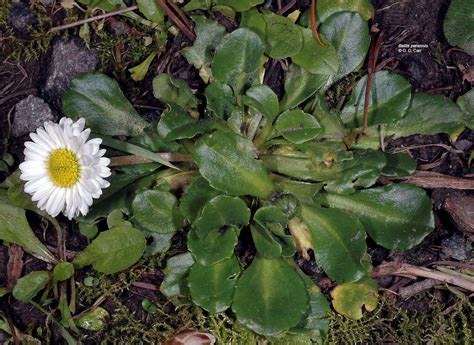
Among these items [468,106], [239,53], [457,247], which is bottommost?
[457,247]

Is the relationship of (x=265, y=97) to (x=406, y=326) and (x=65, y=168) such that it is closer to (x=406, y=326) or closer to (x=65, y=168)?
(x=65, y=168)

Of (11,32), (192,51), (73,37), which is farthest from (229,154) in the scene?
(11,32)

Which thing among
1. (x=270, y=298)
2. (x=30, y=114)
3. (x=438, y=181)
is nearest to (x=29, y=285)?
(x=30, y=114)

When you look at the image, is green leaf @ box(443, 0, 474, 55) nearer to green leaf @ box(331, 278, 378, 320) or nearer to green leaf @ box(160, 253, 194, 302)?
green leaf @ box(331, 278, 378, 320)

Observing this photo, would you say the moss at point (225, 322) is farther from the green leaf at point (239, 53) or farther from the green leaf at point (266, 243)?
the green leaf at point (239, 53)

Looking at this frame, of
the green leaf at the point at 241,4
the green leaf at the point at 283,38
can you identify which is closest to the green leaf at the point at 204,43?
the green leaf at the point at 241,4

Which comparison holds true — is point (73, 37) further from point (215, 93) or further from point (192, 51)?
point (215, 93)

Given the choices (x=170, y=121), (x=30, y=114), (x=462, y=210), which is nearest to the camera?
(x=170, y=121)
